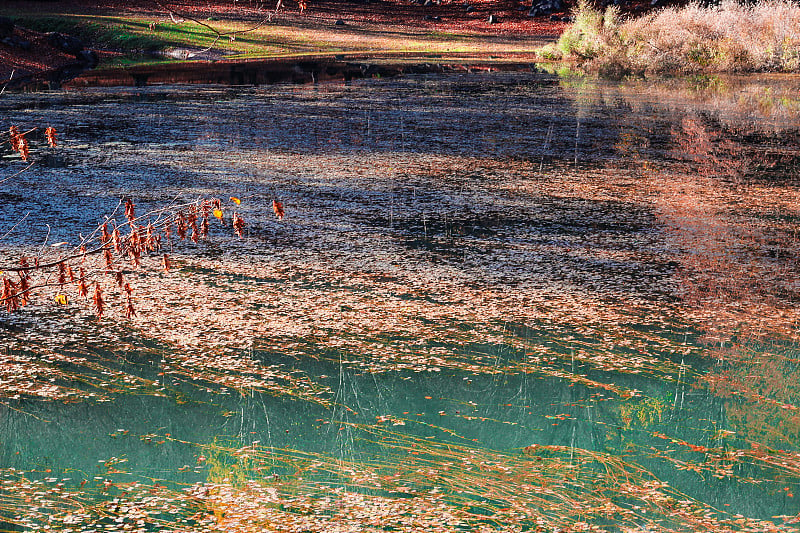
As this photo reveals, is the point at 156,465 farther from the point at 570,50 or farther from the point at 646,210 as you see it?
the point at 570,50

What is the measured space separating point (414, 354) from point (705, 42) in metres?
20.5

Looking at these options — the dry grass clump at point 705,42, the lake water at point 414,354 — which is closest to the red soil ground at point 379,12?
the dry grass clump at point 705,42

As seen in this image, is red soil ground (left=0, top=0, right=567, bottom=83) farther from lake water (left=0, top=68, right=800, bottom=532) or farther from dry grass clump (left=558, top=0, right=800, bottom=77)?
lake water (left=0, top=68, right=800, bottom=532)

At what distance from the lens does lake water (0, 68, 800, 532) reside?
3.33 meters

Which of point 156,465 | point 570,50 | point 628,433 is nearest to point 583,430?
point 628,433

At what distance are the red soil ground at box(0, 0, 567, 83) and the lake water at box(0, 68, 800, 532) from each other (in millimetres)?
24696

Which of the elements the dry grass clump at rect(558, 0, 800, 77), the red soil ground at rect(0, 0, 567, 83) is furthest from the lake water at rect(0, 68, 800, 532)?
the red soil ground at rect(0, 0, 567, 83)

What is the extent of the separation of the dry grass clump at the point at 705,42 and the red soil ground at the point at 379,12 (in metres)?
11.7

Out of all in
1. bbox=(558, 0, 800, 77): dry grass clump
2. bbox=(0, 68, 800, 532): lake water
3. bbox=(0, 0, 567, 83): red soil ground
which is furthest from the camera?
bbox=(0, 0, 567, 83): red soil ground

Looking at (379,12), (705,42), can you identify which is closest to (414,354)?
(705,42)

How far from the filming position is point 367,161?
974cm

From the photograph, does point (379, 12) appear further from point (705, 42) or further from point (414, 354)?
point (414, 354)

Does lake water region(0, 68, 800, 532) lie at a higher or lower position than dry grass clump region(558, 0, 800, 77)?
lower

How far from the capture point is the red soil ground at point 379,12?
3419 centimetres
